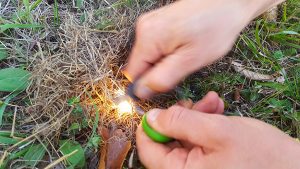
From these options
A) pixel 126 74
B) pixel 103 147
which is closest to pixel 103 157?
pixel 103 147

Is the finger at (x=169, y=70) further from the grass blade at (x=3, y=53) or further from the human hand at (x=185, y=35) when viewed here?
the grass blade at (x=3, y=53)

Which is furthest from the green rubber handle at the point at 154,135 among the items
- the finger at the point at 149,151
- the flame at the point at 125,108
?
the flame at the point at 125,108

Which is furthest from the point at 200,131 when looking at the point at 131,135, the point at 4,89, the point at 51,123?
the point at 4,89

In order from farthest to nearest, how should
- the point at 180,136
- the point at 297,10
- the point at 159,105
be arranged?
the point at 297,10
the point at 159,105
the point at 180,136

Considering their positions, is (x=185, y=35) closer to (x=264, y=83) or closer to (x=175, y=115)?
(x=175, y=115)

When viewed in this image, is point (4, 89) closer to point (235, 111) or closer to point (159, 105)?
point (159, 105)

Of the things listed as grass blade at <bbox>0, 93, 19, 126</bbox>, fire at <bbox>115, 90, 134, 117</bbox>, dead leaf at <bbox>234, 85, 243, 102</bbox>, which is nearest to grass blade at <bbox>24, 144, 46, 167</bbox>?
grass blade at <bbox>0, 93, 19, 126</bbox>
